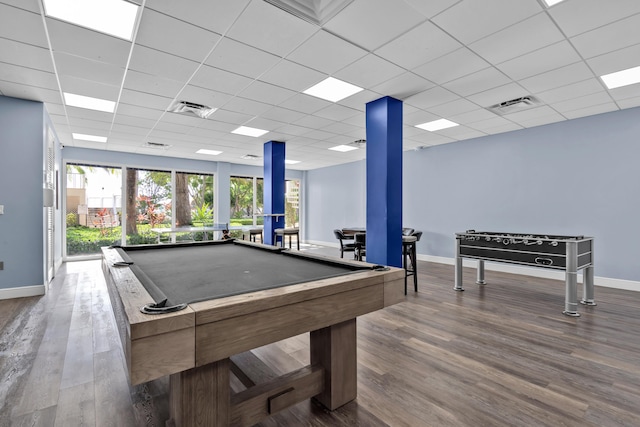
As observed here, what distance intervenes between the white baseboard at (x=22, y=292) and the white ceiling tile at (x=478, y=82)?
6354 millimetres

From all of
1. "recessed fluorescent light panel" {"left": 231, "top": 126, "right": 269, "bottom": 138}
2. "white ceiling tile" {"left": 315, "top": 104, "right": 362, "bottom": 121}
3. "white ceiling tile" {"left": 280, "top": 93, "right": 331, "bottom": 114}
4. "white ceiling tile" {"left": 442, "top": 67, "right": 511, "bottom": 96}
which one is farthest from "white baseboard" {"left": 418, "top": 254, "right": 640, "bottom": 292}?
"recessed fluorescent light panel" {"left": 231, "top": 126, "right": 269, "bottom": 138}

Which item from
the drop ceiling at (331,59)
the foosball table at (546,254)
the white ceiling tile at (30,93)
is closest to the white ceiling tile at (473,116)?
the drop ceiling at (331,59)

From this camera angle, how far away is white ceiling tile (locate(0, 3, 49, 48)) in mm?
2383

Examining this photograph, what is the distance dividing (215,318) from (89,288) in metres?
5.02

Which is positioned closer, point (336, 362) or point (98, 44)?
point (336, 362)

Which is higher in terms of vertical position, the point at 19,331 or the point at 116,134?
the point at 116,134

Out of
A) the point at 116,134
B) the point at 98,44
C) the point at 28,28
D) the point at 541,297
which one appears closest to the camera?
the point at 28,28

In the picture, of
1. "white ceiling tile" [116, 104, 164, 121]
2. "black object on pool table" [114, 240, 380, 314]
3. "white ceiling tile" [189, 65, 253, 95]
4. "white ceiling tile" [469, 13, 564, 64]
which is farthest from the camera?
"white ceiling tile" [116, 104, 164, 121]

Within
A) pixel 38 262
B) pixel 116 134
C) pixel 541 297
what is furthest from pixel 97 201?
pixel 541 297

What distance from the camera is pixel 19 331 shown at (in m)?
3.06

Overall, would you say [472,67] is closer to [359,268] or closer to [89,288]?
[359,268]

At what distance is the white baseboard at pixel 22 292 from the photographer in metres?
4.21

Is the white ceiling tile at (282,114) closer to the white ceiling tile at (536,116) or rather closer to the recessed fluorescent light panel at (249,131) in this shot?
the recessed fluorescent light panel at (249,131)

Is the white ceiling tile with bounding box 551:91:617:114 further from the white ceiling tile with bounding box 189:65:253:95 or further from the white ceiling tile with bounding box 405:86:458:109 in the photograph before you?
the white ceiling tile with bounding box 189:65:253:95
